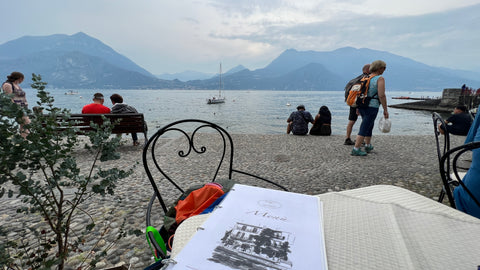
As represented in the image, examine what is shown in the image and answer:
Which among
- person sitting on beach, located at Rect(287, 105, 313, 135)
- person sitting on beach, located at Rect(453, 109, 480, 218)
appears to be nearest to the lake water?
person sitting on beach, located at Rect(453, 109, 480, 218)

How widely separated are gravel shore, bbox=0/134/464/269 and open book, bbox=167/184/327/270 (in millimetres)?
1193

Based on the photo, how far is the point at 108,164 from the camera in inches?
187

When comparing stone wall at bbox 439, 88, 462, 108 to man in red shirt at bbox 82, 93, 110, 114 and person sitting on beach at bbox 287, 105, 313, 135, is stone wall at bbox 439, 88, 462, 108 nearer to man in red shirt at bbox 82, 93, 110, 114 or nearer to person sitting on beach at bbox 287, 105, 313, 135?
person sitting on beach at bbox 287, 105, 313, 135

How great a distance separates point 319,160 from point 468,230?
4.41 metres

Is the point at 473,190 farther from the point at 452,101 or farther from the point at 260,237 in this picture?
the point at 452,101

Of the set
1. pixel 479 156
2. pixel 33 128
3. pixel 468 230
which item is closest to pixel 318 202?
pixel 468 230

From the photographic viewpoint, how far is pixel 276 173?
4.34 m

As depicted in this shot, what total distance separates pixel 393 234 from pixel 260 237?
54cm

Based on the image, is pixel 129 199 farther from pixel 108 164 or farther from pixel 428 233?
pixel 428 233

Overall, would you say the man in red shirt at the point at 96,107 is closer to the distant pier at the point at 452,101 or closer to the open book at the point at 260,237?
the open book at the point at 260,237

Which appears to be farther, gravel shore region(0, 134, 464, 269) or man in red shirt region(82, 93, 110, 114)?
man in red shirt region(82, 93, 110, 114)

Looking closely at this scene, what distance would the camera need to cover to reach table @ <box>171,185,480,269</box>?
785mm

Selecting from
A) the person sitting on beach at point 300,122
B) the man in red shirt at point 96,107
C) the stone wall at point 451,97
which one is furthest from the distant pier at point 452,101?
the man in red shirt at point 96,107

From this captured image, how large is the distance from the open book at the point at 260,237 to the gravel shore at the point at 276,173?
3.91 ft
